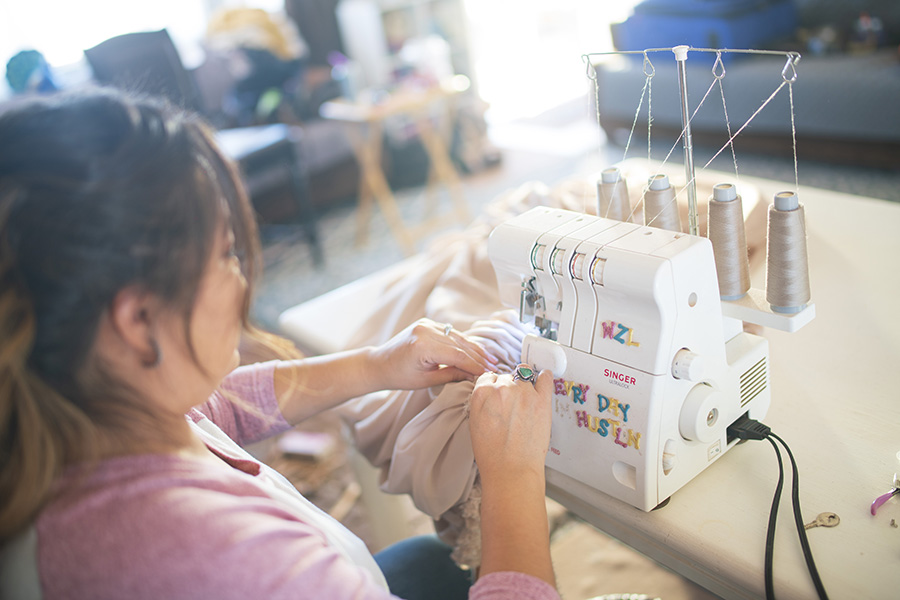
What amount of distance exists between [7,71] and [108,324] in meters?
4.06

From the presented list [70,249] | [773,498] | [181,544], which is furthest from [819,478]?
[70,249]

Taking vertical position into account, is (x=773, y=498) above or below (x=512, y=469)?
below

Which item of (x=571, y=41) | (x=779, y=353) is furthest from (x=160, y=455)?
(x=571, y=41)

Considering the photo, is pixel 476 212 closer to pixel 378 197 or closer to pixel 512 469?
pixel 378 197

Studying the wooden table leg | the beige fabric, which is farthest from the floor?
the beige fabric

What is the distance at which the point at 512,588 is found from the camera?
2.51ft

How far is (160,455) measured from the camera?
2.36 feet

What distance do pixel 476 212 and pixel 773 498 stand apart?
354 centimetres

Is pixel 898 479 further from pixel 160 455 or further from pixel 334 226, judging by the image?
pixel 334 226

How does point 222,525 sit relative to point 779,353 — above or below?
above

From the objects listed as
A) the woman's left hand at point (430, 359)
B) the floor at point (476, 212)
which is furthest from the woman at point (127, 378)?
the floor at point (476, 212)

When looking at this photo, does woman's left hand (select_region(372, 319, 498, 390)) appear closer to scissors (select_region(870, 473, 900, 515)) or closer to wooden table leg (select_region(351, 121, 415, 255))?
scissors (select_region(870, 473, 900, 515))

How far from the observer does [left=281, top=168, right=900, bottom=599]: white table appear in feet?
2.75

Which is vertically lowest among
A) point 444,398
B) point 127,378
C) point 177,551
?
point 444,398
